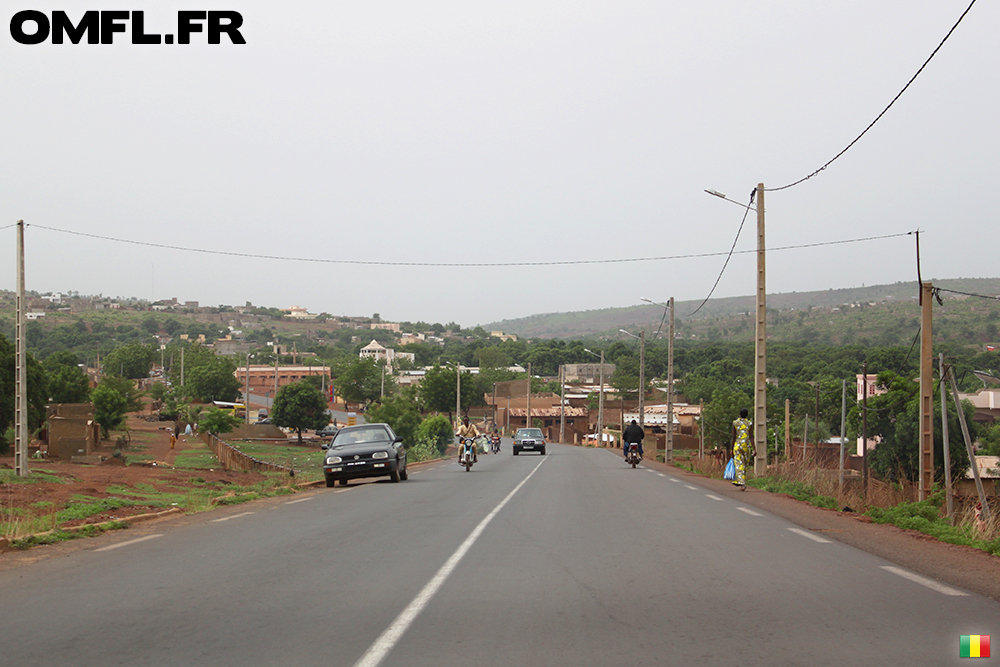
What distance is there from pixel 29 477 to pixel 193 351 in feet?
399

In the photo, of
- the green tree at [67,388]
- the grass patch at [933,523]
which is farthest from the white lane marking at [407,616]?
the green tree at [67,388]

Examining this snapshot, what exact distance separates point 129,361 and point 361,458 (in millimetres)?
133002

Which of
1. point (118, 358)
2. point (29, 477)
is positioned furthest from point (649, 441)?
point (118, 358)

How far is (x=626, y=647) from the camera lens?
6.30 metres

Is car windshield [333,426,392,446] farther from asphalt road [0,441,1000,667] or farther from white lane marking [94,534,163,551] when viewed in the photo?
white lane marking [94,534,163,551]

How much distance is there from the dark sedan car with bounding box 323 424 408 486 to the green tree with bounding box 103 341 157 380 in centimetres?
12786

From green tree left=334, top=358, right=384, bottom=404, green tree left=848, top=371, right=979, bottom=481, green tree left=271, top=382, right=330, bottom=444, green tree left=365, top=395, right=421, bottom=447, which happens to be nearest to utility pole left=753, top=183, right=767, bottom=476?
green tree left=848, top=371, right=979, bottom=481

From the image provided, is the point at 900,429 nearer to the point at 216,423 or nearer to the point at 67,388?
the point at 216,423

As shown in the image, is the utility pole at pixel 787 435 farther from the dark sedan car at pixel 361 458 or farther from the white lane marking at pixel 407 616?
the white lane marking at pixel 407 616

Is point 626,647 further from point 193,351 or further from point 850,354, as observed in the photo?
point 193,351

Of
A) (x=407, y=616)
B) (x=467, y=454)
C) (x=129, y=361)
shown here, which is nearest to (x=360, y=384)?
(x=129, y=361)

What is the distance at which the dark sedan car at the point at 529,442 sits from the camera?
54875 mm

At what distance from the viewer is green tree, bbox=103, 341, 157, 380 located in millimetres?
144750

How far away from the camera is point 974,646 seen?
240 inches
